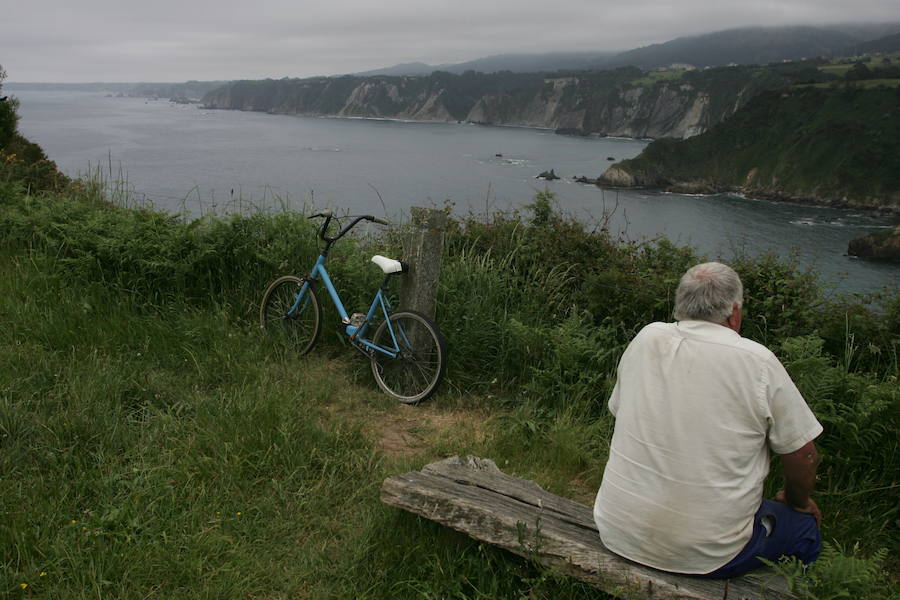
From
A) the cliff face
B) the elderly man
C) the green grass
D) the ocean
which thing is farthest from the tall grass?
the cliff face

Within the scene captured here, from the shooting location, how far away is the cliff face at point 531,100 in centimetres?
13662

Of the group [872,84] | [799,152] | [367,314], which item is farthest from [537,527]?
[872,84]

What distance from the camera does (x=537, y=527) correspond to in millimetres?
2562

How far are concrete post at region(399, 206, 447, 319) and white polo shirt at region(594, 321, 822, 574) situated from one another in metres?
2.49

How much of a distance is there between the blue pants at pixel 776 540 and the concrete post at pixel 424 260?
9.13 ft

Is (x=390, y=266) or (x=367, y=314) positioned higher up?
(x=390, y=266)

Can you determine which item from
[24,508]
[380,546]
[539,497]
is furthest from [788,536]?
[24,508]

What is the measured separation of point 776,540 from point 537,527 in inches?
35.6

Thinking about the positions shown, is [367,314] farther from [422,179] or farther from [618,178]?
[618,178]

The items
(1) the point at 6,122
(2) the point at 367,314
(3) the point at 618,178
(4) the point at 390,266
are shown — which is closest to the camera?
(4) the point at 390,266

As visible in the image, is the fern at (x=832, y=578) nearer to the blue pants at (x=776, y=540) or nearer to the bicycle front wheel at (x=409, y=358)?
the blue pants at (x=776, y=540)

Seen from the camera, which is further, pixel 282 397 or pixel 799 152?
pixel 799 152

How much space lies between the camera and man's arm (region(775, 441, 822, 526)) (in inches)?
93.8

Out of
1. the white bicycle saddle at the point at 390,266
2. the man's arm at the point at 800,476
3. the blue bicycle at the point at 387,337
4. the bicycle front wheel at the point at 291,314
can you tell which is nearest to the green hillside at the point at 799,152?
the bicycle front wheel at the point at 291,314
